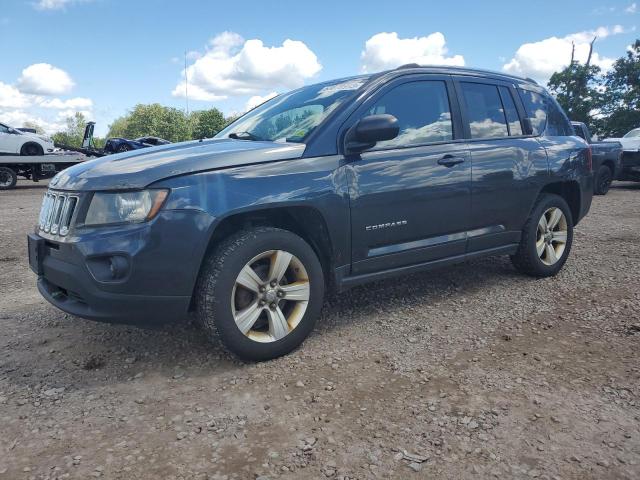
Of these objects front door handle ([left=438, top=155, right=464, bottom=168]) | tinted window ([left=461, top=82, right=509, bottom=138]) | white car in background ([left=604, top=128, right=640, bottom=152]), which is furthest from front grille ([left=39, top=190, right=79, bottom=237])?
white car in background ([left=604, top=128, right=640, bottom=152])

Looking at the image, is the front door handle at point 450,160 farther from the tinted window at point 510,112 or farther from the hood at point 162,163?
the hood at point 162,163

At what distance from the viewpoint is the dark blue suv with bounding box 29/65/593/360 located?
2.69m

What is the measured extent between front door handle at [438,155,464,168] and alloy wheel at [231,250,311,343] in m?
1.37

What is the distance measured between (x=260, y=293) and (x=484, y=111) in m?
2.49

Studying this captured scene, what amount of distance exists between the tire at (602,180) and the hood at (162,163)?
37.2 ft

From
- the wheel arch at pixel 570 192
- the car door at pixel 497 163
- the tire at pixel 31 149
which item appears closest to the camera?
the car door at pixel 497 163

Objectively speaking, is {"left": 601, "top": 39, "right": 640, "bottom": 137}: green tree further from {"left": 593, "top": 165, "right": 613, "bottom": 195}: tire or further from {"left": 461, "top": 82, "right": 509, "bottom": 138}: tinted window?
{"left": 461, "top": 82, "right": 509, "bottom": 138}: tinted window

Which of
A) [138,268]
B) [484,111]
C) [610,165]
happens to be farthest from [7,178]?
[610,165]

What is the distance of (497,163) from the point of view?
4059mm

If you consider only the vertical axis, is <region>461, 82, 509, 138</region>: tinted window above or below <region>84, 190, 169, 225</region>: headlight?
above

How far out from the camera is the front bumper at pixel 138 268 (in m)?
2.63

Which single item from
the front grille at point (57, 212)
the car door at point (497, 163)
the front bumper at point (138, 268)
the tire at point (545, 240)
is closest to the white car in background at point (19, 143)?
the front grille at point (57, 212)

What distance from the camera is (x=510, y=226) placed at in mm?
4305

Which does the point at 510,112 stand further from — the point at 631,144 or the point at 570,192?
the point at 631,144
